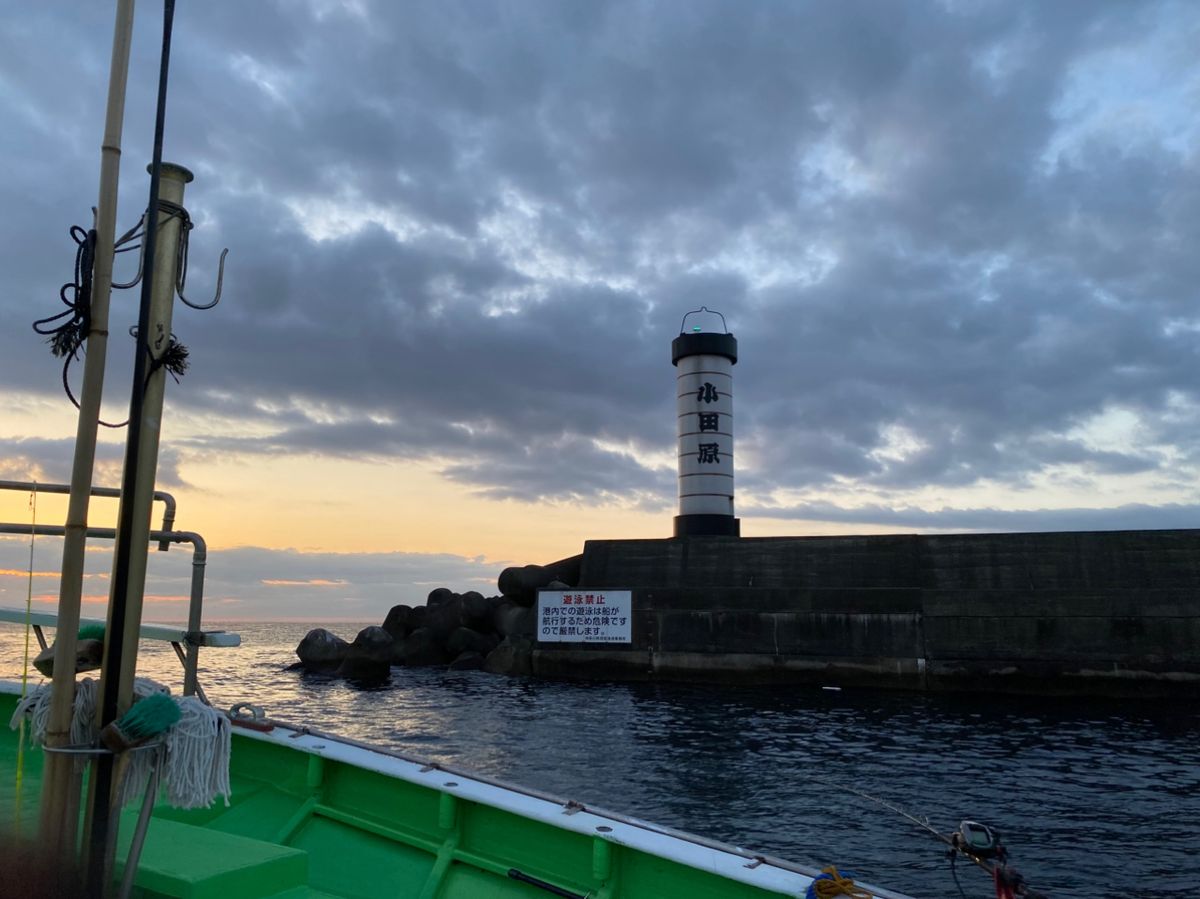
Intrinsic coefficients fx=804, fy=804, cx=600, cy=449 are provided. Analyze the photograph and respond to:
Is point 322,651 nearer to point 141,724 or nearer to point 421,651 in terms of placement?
point 421,651

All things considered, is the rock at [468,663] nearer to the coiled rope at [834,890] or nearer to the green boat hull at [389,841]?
the green boat hull at [389,841]

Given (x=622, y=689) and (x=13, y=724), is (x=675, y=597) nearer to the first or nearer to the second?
(x=622, y=689)

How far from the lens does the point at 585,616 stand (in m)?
27.0

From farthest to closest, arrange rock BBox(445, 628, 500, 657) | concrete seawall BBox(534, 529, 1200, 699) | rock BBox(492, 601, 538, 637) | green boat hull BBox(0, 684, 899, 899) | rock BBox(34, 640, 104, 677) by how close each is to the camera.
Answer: rock BBox(445, 628, 500, 657) → rock BBox(492, 601, 538, 637) → concrete seawall BBox(534, 529, 1200, 699) → green boat hull BBox(0, 684, 899, 899) → rock BBox(34, 640, 104, 677)

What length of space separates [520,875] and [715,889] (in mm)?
1201

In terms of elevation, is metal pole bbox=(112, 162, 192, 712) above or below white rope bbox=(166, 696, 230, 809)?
A: above

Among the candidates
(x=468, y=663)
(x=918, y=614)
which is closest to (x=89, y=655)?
(x=918, y=614)

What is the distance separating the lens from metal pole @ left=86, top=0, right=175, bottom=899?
127 inches

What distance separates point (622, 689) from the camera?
2402cm

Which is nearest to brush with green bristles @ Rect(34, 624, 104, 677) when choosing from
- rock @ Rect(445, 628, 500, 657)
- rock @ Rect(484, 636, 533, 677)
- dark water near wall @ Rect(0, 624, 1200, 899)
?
dark water near wall @ Rect(0, 624, 1200, 899)

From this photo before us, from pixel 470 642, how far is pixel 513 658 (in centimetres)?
402

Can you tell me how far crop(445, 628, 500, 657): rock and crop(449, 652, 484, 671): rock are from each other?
0.76m

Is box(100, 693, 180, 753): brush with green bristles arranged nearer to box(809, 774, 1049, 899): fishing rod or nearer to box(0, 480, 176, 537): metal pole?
box(0, 480, 176, 537): metal pole

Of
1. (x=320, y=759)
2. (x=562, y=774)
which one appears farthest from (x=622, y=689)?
(x=320, y=759)
